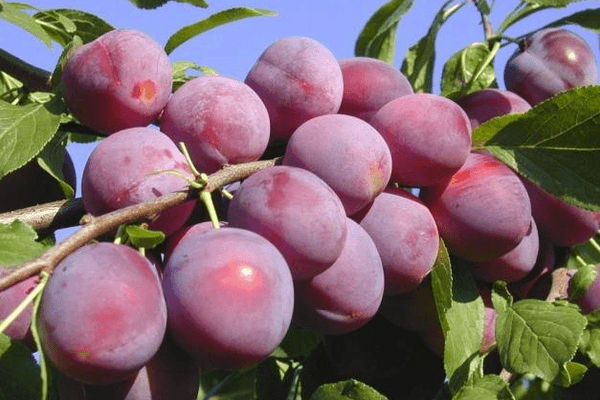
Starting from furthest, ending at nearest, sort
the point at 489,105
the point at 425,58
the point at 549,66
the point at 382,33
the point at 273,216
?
the point at 382,33 → the point at 425,58 → the point at 549,66 → the point at 489,105 → the point at 273,216

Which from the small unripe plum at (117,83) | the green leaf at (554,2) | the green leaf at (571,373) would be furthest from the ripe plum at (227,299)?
the green leaf at (554,2)

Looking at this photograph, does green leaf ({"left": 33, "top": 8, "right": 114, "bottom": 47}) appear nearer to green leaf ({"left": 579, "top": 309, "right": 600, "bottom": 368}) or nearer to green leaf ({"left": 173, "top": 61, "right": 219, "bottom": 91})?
green leaf ({"left": 173, "top": 61, "right": 219, "bottom": 91})

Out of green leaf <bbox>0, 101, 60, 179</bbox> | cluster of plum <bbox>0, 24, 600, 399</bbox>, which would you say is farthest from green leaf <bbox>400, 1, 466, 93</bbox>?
green leaf <bbox>0, 101, 60, 179</bbox>

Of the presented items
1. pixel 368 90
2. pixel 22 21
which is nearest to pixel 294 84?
pixel 368 90

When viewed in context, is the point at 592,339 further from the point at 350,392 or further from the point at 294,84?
Answer: the point at 294,84

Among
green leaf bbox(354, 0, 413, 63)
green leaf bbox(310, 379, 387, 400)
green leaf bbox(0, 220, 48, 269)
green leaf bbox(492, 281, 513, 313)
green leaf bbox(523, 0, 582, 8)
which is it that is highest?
green leaf bbox(523, 0, 582, 8)

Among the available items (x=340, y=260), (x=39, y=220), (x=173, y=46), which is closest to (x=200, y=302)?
(x=340, y=260)

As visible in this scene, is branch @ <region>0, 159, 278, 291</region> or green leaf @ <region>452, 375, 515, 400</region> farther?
green leaf @ <region>452, 375, 515, 400</region>

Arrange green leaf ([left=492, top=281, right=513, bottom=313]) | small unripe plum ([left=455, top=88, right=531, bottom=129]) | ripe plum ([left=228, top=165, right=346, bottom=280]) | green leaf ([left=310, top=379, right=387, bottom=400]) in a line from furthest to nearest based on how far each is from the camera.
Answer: small unripe plum ([left=455, top=88, right=531, bottom=129]), green leaf ([left=492, top=281, right=513, bottom=313]), green leaf ([left=310, top=379, right=387, bottom=400]), ripe plum ([left=228, top=165, right=346, bottom=280])
